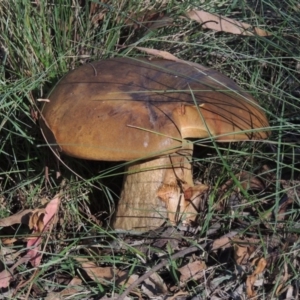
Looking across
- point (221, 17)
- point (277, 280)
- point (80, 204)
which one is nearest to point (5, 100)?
point (80, 204)

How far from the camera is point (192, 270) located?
2.06m

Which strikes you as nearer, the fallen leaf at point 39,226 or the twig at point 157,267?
the twig at point 157,267

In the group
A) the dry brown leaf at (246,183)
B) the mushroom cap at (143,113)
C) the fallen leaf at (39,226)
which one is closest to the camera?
the mushroom cap at (143,113)

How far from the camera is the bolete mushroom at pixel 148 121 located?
6.38ft

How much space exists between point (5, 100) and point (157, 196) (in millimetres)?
675

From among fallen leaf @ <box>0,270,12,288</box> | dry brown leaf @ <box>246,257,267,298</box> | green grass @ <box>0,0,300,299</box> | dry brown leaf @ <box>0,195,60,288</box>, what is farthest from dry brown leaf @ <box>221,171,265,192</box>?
fallen leaf @ <box>0,270,12,288</box>

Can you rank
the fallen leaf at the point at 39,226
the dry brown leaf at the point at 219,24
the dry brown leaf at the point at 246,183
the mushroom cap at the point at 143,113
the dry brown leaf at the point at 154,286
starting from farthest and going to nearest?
the dry brown leaf at the point at 219,24
the dry brown leaf at the point at 246,183
the fallen leaf at the point at 39,226
the dry brown leaf at the point at 154,286
the mushroom cap at the point at 143,113

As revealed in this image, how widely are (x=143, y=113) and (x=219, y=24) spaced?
0.79m

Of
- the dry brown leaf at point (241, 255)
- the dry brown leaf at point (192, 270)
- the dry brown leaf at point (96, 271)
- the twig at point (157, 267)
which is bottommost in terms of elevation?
the dry brown leaf at point (96, 271)

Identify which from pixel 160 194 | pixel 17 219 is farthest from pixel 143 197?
pixel 17 219

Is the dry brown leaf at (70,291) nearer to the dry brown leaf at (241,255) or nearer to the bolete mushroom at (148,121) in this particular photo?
the bolete mushroom at (148,121)

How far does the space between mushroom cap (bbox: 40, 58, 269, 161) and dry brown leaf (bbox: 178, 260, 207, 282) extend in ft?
1.23

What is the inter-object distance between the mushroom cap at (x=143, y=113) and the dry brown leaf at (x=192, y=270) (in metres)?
0.37

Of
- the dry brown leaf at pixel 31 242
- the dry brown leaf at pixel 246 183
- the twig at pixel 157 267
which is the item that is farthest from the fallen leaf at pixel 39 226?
the dry brown leaf at pixel 246 183
